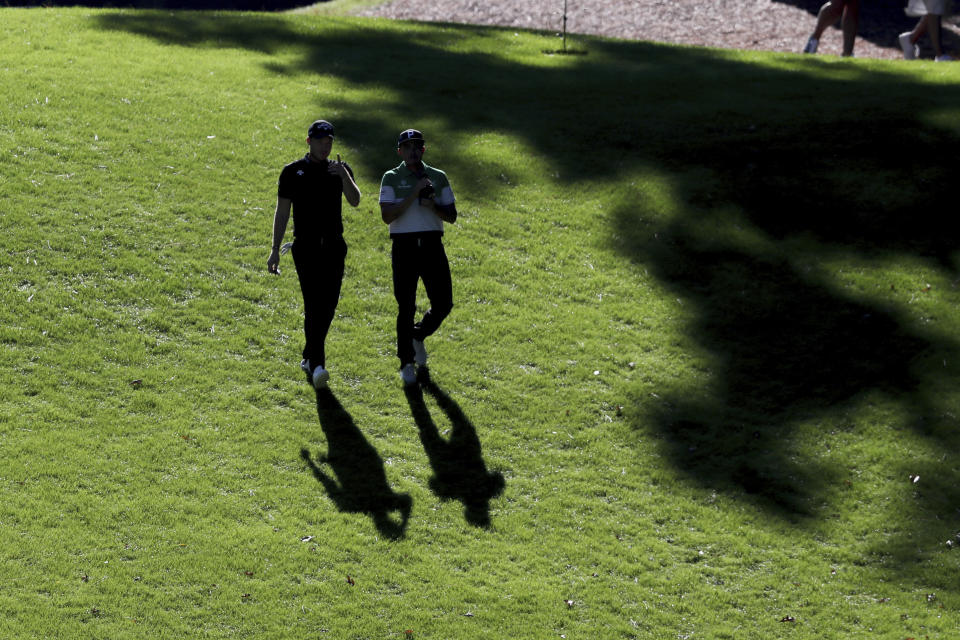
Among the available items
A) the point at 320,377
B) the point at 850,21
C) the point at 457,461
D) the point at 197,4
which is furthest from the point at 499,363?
the point at 197,4

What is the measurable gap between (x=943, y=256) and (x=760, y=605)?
6.54m

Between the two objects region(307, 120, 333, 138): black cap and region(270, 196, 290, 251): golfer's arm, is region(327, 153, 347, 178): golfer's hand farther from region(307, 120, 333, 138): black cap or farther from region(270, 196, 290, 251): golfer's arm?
region(270, 196, 290, 251): golfer's arm

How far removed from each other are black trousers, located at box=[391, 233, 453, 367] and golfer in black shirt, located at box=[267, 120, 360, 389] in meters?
0.52

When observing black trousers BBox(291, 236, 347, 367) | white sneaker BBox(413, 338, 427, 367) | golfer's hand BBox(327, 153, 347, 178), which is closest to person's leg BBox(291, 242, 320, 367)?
black trousers BBox(291, 236, 347, 367)

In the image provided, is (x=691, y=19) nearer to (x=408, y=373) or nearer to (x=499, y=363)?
(x=499, y=363)

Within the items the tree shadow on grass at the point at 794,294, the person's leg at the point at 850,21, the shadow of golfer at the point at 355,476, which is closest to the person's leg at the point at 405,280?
the shadow of golfer at the point at 355,476

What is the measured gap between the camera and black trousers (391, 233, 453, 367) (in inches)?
381

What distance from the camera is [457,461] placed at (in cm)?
934

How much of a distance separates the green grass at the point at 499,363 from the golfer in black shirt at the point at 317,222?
3.35 feet

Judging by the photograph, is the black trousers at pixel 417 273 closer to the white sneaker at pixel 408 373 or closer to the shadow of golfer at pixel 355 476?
the white sneaker at pixel 408 373

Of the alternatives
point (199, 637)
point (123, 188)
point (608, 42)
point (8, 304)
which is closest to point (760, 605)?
point (199, 637)

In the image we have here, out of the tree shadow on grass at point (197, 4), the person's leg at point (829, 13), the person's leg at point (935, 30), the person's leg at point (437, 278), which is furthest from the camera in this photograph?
the tree shadow on grass at point (197, 4)

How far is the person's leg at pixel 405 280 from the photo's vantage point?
9.68 metres

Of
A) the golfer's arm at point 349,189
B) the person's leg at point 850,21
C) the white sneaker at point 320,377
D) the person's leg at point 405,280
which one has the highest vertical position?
the person's leg at point 850,21
